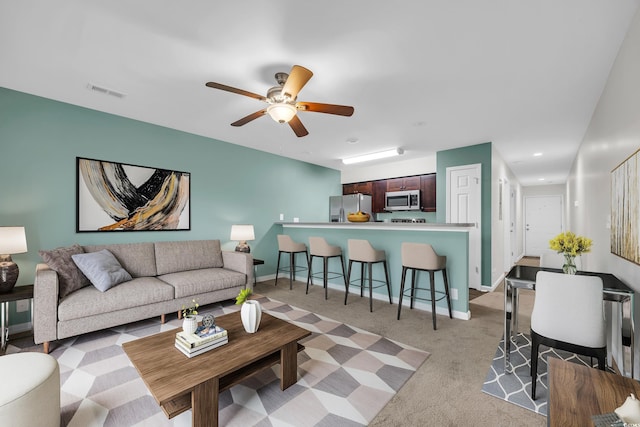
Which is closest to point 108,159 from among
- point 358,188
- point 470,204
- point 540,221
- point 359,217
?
point 359,217

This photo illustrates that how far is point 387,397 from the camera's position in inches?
71.3

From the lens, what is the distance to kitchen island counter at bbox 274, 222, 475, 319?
3.25 metres

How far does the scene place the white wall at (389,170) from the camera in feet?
18.5

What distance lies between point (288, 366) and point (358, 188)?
5.27m

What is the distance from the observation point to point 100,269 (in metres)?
2.76

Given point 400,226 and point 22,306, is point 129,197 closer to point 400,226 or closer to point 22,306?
point 22,306

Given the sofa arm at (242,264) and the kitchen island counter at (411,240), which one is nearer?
the kitchen island counter at (411,240)

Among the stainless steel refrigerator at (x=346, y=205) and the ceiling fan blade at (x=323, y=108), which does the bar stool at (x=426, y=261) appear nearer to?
the ceiling fan blade at (x=323, y=108)

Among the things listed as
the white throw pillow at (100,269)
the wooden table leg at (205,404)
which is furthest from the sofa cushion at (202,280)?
the wooden table leg at (205,404)

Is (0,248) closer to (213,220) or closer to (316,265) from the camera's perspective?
(213,220)

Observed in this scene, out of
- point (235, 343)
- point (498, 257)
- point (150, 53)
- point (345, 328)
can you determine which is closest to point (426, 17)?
point (150, 53)

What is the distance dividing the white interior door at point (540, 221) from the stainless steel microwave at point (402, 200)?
6.10m

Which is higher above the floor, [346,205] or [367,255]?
[346,205]

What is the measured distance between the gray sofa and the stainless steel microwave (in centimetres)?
352
